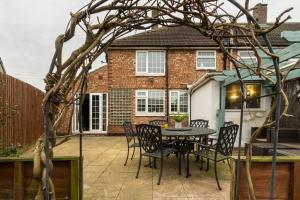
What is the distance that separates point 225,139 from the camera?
426 centimetres

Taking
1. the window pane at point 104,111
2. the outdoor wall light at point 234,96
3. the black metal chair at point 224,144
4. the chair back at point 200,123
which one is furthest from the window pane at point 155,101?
the black metal chair at point 224,144

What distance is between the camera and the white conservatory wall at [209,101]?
26.2 feet

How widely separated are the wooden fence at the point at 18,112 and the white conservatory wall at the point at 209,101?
5759 mm

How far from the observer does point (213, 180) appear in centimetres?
441

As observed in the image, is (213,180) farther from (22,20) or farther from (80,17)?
(22,20)

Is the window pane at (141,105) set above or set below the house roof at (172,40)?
below

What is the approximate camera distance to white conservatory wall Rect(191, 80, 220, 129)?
799 cm

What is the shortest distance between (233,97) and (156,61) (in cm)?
502

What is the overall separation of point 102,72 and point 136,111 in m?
2.64

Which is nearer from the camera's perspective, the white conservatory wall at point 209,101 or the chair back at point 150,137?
the chair back at point 150,137

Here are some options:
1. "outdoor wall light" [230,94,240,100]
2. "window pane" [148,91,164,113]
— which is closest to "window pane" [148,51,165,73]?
"window pane" [148,91,164,113]

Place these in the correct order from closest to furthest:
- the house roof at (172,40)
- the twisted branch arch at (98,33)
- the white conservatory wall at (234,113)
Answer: the twisted branch arch at (98,33) → the white conservatory wall at (234,113) → the house roof at (172,40)

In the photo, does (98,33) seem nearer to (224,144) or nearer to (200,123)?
(224,144)

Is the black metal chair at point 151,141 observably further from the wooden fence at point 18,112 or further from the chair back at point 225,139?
the wooden fence at point 18,112
